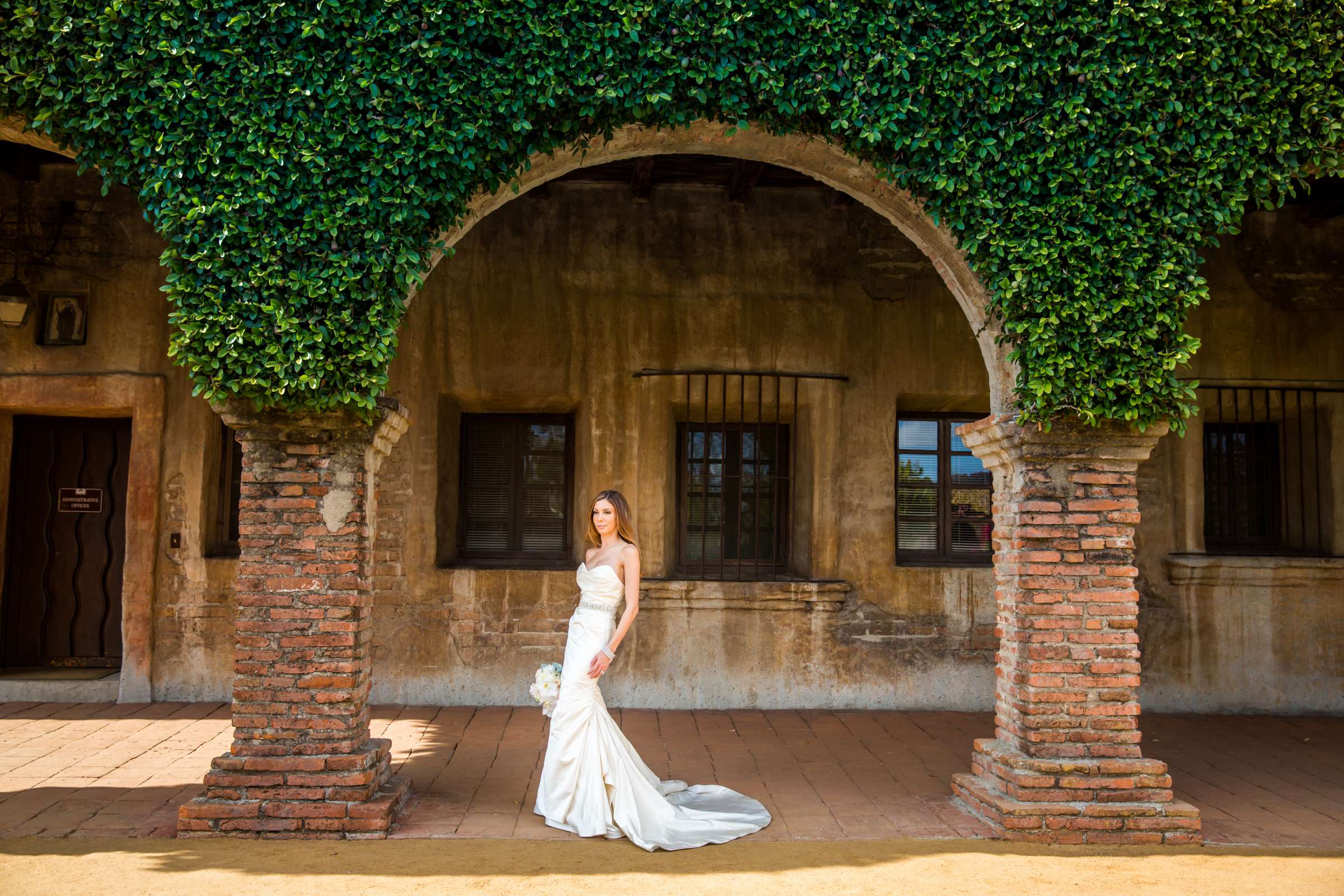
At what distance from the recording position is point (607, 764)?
502 centimetres

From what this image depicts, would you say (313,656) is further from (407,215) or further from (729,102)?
(729,102)

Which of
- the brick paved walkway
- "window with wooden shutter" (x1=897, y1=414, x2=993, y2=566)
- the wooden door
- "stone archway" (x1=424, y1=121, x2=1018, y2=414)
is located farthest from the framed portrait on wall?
"window with wooden shutter" (x1=897, y1=414, x2=993, y2=566)

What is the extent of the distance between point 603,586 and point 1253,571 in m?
5.88

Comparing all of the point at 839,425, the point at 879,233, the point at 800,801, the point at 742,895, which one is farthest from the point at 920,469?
the point at 742,895

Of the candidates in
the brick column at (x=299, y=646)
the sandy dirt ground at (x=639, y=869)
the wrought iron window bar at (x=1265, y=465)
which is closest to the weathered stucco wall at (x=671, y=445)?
the wrought iron window bar at (x=1265, y=465)

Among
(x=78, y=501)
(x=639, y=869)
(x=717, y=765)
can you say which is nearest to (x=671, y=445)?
(x=717, y=765)

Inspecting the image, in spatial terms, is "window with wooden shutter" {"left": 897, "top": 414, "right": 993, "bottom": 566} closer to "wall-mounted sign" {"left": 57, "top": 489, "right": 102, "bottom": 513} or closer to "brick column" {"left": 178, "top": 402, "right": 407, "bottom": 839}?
"brick column" {"left": 178, "top": 402, "right": 407, "bottom": 839}

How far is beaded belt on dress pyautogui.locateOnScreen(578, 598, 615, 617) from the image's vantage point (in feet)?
17.5

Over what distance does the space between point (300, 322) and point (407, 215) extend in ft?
2.38

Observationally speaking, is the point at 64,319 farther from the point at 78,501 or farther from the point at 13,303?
the point at 78,501

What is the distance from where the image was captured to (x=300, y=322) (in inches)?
191

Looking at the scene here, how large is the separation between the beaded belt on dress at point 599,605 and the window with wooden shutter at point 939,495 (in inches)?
154

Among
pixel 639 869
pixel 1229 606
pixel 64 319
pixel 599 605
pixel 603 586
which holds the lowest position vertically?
pixel 639 869

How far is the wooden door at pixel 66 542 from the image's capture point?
825cm
